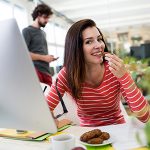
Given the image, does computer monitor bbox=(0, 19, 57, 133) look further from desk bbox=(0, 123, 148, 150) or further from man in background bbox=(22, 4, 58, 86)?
man in background bbox=(22, 4, 58, 86)

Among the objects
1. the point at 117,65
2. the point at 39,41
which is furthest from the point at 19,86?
the point at 39,41

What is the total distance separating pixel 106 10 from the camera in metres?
9.27

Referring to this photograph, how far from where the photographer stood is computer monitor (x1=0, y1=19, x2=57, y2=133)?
600 millimetres

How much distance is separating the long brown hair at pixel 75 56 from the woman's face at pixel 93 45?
2 centimetres

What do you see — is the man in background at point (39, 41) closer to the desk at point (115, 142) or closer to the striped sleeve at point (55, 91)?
the striped sleeve at point (55, 91)

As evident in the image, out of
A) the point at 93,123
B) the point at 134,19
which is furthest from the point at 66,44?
the point at 134,19

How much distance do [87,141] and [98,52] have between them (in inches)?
22.1

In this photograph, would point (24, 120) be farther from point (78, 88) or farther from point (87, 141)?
point (78, 88)

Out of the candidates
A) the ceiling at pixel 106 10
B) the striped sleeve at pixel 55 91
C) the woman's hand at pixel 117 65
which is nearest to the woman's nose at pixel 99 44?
the woman's hand at pixel 117 65

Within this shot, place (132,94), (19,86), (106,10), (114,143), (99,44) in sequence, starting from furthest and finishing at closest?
(106,10) → (99,44) → (132,94) → (114,143) → (19,86)

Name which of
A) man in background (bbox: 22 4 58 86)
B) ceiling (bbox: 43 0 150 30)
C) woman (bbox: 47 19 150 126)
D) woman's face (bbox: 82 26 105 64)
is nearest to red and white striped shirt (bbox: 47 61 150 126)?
woman (bbox: 47 19 150 126)

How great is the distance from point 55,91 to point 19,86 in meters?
0.66

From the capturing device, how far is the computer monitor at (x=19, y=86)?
0.60 metres

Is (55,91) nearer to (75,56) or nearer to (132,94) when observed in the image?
(75,56)
